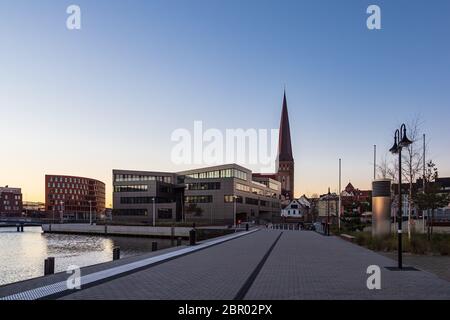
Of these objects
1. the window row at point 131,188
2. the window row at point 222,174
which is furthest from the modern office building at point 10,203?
the window row at point 222,174

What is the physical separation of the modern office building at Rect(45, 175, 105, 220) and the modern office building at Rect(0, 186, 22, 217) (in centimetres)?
1770

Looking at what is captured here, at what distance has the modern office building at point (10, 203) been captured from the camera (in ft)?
577

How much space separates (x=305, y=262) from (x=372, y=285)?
5.95 meters

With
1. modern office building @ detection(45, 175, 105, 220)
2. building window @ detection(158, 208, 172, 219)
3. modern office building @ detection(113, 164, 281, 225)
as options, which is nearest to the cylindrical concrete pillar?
modern office building @ detection(113, 164, 281, 225)

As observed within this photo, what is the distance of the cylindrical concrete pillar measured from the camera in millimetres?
31078

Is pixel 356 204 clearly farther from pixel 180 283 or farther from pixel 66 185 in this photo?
pixel 66 185

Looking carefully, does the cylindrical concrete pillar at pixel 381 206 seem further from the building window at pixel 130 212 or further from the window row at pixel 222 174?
the building window at pixel 130 212

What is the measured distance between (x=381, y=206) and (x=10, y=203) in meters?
180

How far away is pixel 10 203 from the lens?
590 ft

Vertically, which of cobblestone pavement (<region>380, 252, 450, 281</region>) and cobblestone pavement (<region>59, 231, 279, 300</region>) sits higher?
cobblestone pavement (<region>59, 231, 279, 300</region>)

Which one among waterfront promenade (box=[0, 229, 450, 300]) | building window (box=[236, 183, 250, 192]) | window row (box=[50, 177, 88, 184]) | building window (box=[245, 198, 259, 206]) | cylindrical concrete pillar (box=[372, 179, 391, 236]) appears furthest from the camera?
window row (box=[50, 177, 88, 184])

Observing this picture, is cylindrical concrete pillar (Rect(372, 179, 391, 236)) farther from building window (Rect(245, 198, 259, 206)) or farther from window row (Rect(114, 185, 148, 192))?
window row (Rect(114, 185, 148, 192))

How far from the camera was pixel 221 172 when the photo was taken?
9650cm

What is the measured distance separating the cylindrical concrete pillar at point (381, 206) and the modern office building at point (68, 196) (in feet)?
506
